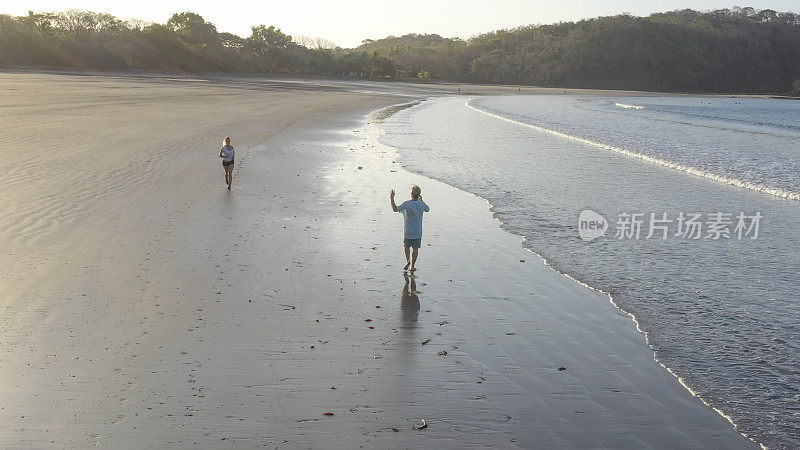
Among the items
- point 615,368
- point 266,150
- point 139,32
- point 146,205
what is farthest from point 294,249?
point 139,32

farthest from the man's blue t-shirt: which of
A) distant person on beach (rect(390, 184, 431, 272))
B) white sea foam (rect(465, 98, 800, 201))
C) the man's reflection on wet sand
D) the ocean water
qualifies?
white sea foam (rect(465, 98, 800, 201))

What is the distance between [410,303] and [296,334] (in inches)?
61.5

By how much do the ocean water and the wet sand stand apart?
1.41 ft

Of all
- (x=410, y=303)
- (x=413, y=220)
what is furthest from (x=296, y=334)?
(x=413, y=220)

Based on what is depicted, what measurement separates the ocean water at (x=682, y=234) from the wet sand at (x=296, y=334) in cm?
43

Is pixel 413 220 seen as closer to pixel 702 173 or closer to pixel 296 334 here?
pixel 296 334

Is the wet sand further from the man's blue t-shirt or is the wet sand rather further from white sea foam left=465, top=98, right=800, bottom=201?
white sea foam left=465, top=98, right=800, bottom=201

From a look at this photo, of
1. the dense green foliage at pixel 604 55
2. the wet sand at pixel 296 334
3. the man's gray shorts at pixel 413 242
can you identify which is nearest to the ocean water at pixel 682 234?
the wet sand at pixel 296 334

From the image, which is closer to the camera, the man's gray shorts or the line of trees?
the man's gray shorts

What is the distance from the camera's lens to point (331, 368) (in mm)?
5672

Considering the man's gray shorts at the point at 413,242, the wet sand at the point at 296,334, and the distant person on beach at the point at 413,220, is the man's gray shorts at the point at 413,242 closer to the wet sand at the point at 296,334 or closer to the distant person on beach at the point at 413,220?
the distant person on beach at the point at 413,220

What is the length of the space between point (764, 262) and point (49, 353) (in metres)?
9.19

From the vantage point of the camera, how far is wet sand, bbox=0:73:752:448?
4738 mm

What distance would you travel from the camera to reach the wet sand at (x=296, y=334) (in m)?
4.74
